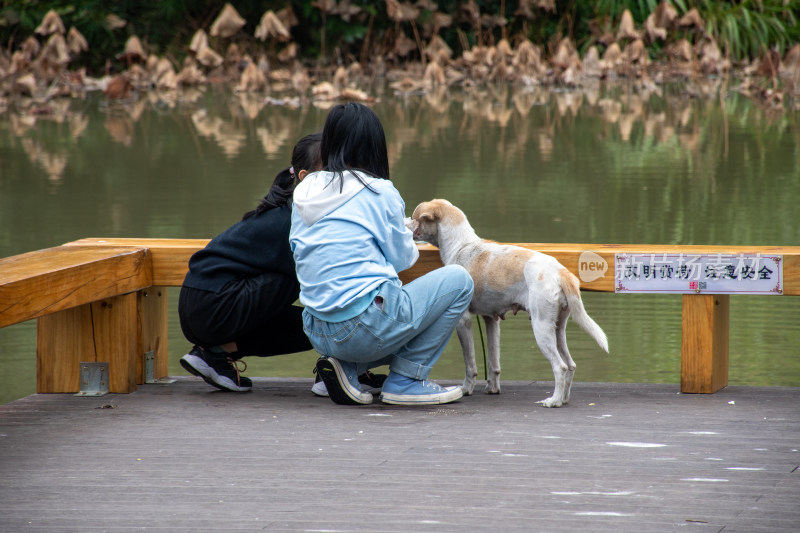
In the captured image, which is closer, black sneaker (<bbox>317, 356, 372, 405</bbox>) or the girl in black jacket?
black sneaker (<bbox>317, 356, 372, 405</bbox>)

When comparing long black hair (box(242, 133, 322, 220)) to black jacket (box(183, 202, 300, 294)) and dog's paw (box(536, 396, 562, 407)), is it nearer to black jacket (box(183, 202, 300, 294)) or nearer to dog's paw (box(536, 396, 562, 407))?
black jacket (box(183, 202, 300, 294))

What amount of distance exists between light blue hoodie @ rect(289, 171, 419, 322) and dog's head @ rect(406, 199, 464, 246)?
9.5 inches

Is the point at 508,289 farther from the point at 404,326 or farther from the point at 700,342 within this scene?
the point at 700,342

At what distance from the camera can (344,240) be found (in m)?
3.51

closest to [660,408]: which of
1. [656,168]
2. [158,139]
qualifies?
[656,168]

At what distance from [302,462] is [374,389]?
3.26ft

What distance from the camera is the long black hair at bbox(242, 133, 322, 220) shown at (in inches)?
150

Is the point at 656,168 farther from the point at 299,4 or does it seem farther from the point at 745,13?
the point at 299,4

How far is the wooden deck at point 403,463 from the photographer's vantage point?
8.23 feet

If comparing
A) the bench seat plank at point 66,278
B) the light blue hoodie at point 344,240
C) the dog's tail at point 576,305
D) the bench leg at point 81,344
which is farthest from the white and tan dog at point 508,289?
the bench leg at point 81,344

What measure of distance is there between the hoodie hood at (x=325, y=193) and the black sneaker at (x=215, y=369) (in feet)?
2.08

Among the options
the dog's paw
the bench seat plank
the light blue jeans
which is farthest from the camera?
the dog's paw

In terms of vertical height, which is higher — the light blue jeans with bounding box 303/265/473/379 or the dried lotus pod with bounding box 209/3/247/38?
the dried lotus pod with bounding box 209/3/247/38

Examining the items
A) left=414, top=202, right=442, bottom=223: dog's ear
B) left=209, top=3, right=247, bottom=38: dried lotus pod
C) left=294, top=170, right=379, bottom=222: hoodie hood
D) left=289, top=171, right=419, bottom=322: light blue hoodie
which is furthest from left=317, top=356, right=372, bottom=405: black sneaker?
left=209, top=3, right=247, bottom=38: dried lotus pod
